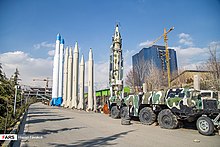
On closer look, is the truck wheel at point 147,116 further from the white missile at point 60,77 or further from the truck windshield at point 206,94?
the white missile at point 60,77

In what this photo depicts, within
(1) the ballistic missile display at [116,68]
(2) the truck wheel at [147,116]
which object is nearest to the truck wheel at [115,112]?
(2) the truck wheel at [147,116]

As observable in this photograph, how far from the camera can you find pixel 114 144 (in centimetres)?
688

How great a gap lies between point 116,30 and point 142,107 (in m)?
14.1

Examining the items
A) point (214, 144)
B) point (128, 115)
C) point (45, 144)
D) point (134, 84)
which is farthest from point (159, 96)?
point (134, 84)

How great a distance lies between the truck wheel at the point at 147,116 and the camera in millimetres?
12062

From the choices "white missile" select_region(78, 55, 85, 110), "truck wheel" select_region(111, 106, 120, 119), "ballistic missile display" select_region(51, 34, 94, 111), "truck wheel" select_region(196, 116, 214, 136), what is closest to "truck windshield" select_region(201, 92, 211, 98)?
"truck wheel" select_region(196, 116, 214, 136)

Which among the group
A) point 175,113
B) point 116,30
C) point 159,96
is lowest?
point 175,113

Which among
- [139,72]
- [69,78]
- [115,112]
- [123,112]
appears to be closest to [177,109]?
[123,112]

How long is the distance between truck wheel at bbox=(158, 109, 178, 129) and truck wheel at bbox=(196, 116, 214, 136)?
1.52m

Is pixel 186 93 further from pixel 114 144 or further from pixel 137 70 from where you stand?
pixel 137 70

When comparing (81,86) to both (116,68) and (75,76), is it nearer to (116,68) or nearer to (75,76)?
(75,76)

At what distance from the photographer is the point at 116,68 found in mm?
22719

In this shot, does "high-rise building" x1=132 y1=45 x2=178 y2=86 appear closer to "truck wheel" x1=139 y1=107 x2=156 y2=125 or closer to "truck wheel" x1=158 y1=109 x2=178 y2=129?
"truck wheel" x1=139 y1=107 x2=156 y2=125

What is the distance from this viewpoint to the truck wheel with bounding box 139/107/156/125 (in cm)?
1206
